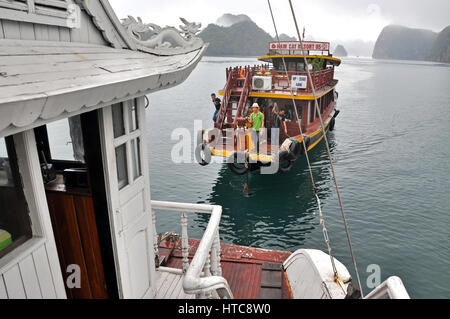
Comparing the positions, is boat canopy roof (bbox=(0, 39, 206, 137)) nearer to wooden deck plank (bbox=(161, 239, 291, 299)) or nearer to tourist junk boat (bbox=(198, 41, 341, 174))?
wooden deck plank (bbox=(161, 239, 291, 299))

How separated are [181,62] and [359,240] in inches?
361

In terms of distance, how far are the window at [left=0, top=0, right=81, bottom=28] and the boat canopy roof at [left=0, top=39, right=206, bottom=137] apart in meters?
0.20

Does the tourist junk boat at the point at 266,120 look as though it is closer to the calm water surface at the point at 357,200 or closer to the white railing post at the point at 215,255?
the calm water surface at the point at 357,200

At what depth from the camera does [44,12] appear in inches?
115

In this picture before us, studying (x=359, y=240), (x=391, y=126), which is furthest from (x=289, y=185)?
(x=391, y=126)

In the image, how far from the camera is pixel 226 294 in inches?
107

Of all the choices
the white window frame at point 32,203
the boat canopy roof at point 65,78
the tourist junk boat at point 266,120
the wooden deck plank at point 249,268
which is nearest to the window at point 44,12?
the boat canopy roof at point 65,78

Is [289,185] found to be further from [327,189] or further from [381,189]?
[381,189]

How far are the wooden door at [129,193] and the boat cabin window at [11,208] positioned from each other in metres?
0.79

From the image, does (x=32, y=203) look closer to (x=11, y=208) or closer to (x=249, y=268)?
(x=11, y=208)

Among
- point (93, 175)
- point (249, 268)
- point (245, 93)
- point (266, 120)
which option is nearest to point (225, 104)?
point (245, 93)

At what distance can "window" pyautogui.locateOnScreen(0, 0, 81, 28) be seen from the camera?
A: 2.62 metres

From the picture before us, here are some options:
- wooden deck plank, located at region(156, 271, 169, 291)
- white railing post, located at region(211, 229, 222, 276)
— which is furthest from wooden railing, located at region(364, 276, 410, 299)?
wooden deck plank, located at region(156, 271, 169, 291)
